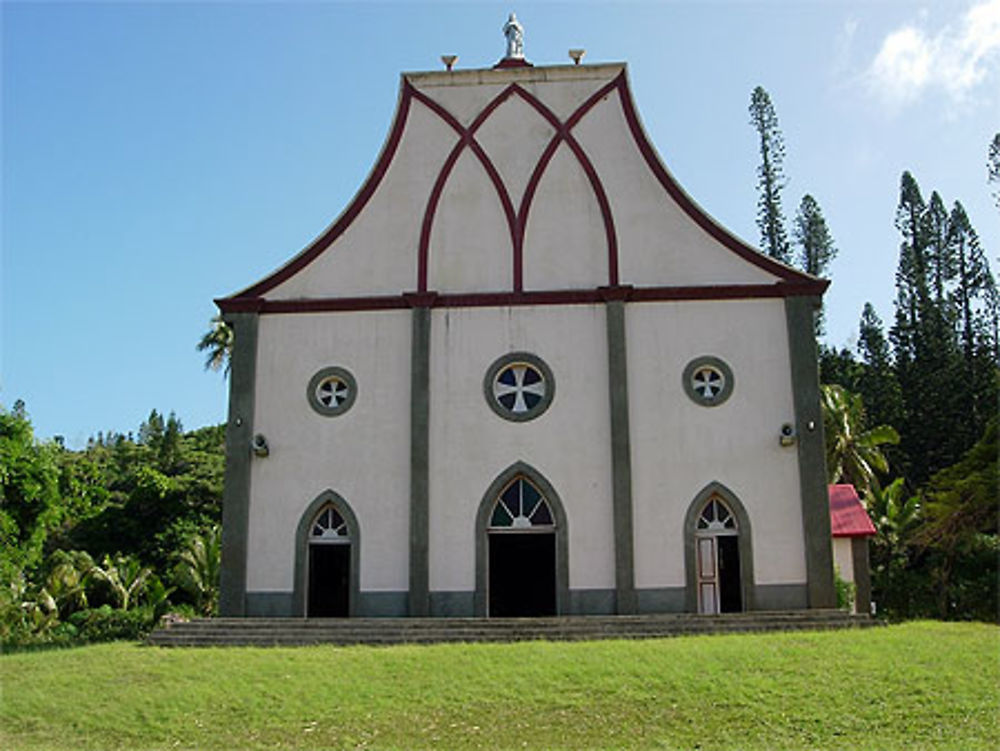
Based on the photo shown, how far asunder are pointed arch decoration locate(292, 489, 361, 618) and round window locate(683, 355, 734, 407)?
20.8ft

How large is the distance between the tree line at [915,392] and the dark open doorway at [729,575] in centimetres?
1242

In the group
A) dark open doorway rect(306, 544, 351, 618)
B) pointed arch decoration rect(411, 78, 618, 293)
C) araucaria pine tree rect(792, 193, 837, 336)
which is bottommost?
dark open doorway rect(306, 544, 351, 618)

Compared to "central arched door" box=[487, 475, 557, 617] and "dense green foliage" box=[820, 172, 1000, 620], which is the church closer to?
"central arched door" box=[487, 475, 557, 617]

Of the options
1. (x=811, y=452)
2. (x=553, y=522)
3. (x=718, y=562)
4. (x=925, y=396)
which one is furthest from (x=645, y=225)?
(x=925, y=396)

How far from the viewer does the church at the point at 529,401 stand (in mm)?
17812

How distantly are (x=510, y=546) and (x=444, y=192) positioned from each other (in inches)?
266

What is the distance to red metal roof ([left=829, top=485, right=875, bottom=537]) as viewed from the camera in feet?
67.9

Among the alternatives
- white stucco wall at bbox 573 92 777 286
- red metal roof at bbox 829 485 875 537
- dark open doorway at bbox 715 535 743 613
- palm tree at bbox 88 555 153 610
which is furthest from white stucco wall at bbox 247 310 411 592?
palm tree at bbox 88 555 153 610

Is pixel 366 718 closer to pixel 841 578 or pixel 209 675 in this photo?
pixel 209 675

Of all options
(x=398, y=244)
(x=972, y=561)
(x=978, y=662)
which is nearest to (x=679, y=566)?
(x=978, y=662)

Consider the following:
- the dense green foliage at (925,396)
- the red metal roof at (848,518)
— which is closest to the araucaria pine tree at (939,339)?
the dense green foliage at (925,396)

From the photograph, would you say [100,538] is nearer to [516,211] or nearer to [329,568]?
[329,568]

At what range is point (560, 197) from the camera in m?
19.5

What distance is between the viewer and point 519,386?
18.7m
